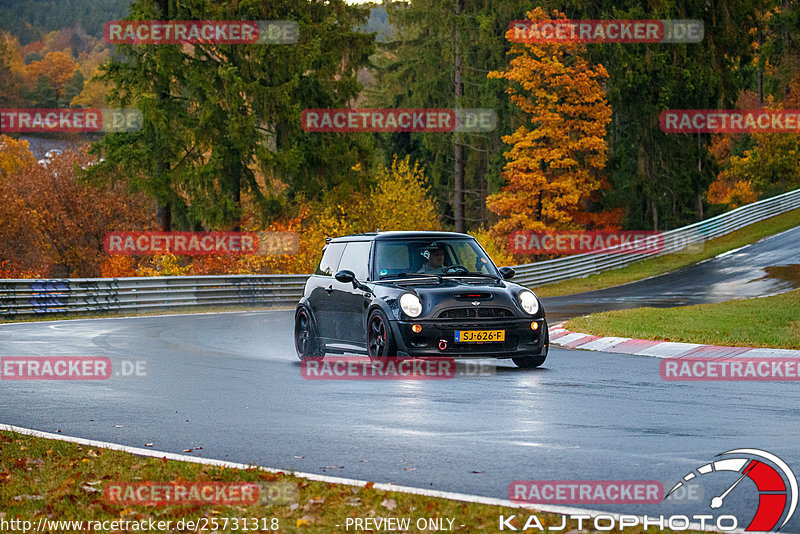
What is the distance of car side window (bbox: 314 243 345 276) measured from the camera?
1631 centimetres

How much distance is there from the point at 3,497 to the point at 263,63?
41404 mm

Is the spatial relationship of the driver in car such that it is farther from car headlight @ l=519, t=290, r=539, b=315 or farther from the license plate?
the license plate

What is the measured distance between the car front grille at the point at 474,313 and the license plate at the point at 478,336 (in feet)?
0.63

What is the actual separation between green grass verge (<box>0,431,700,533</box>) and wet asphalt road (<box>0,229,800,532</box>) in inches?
20.0

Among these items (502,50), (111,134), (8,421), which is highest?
(502,50)

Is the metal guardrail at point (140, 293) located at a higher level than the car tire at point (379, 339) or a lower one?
lower

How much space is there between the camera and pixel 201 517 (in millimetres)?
6383

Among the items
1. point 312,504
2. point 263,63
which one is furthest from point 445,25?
point 312,504

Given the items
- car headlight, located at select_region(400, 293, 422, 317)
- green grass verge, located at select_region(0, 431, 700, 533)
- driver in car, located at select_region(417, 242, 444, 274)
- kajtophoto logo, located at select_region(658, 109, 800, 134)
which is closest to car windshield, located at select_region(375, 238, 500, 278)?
driver in car, located at select_region(417, 242, 444, 274)

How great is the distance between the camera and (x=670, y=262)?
4659 centimetres

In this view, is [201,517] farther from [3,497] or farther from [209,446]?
[209,446]

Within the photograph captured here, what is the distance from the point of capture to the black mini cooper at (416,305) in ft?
45.1

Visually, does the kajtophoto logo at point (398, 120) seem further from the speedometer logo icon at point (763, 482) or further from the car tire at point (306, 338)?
the speedometer logo icon at point (763, 482)

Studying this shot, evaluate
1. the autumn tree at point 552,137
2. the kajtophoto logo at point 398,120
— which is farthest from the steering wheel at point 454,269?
the autumn tree at point 552,137
